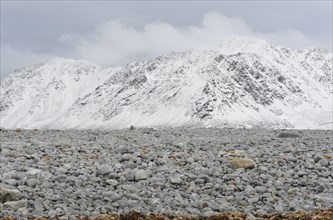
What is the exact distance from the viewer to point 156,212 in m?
14.1

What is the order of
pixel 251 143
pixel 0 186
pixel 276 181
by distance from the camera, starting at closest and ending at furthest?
pixel 0 186, pixel 276 181, pixel 251 143

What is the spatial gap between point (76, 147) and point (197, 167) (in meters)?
5.85

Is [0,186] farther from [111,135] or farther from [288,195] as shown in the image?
[111,135]

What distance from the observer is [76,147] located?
2114cm

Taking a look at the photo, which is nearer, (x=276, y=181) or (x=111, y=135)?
(x=276, y=181)

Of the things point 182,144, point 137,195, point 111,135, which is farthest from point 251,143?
point 137,195

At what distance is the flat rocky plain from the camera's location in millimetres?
Result: 14547

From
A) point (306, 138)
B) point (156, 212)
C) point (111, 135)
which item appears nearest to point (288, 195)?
point (156, 212)

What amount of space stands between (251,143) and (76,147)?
8420 mm

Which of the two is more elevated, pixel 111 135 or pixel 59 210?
pixel 111 135

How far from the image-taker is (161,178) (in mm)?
16969

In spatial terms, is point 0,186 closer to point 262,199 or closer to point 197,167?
point 197,167

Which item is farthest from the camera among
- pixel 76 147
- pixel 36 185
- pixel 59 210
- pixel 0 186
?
pixel 76 147

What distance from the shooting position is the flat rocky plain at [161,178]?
47.7ft
